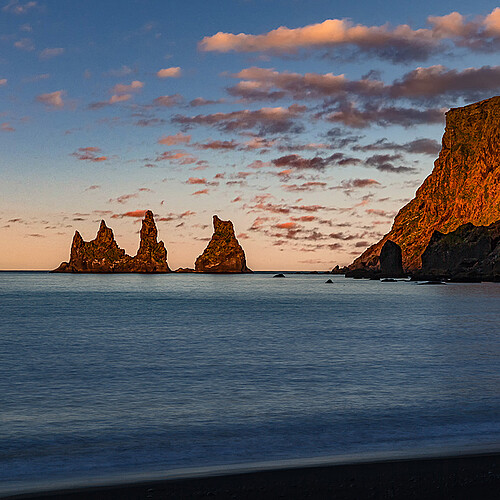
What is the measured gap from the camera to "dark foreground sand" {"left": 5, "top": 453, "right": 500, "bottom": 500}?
8859 millimetres

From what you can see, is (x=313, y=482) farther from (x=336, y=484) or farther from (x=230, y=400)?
(x=230, y=400)

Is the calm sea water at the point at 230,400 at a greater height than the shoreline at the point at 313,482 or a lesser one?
lesser

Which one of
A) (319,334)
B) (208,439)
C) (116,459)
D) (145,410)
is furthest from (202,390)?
(319,334)

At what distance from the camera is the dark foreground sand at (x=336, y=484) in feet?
29.1

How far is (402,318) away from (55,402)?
48.8m

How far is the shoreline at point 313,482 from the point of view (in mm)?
8906

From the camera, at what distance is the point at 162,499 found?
866 cm

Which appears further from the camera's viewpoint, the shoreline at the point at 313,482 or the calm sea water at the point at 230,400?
the calm sea water at the point at 230,400

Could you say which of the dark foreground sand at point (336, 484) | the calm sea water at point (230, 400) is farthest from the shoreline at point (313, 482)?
the calm sea water at point (230, 400)

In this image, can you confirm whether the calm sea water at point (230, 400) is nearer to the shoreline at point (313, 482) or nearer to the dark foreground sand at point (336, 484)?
the shoreline at point (313, 482)

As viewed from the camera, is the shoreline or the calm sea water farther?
the calm sea water

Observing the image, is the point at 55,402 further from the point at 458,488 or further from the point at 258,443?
the point at 458,488

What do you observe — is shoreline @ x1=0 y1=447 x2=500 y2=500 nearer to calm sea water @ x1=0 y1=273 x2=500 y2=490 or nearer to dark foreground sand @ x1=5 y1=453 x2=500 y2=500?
dark foreground sand @ x1=5 y1=453 x2=500 y2=500

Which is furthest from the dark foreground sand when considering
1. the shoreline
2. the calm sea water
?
the calm sea water
